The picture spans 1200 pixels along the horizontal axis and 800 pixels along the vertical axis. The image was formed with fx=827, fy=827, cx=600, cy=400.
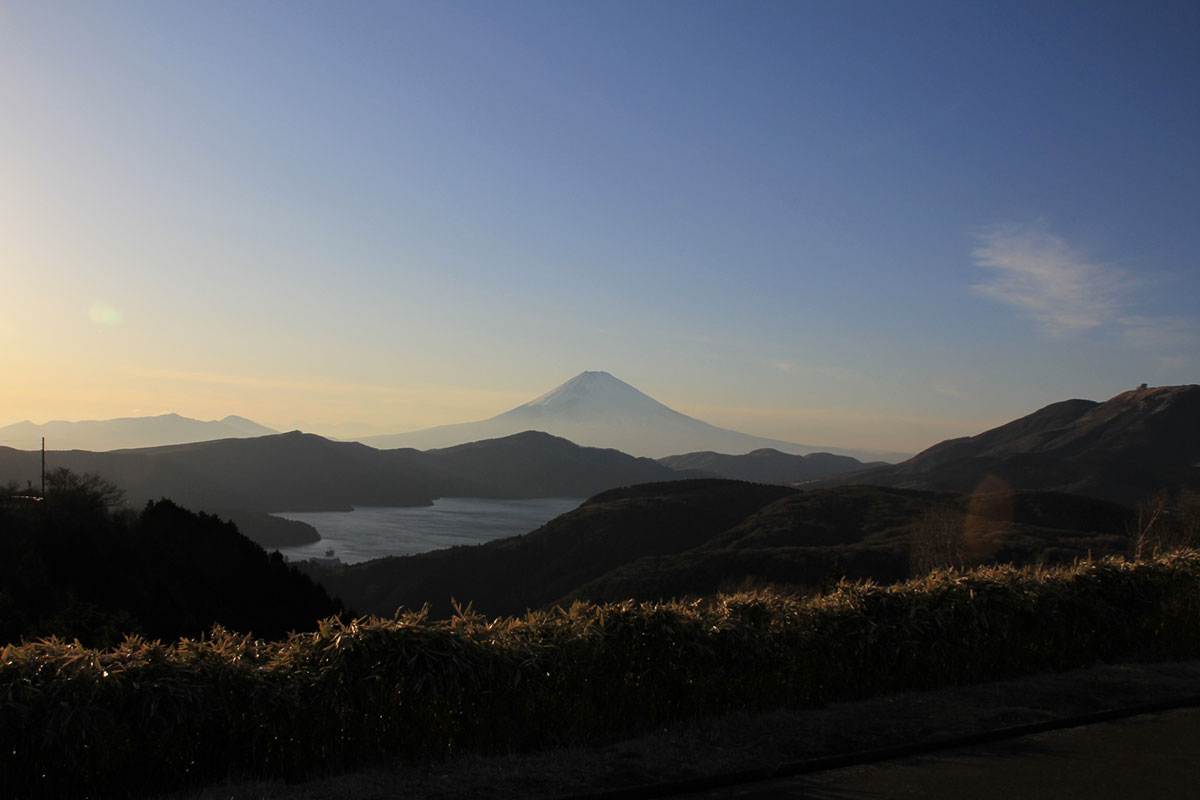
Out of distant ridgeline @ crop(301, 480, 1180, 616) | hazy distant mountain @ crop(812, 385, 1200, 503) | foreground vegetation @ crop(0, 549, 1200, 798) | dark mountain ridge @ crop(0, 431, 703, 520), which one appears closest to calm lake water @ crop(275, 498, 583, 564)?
dark mountain ridge @ crop(0, 431, 703, 520)

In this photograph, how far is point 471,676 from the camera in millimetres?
6551

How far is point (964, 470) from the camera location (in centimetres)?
16062

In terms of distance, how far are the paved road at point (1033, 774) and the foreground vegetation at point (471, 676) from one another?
1.73 meters

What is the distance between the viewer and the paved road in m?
5.38

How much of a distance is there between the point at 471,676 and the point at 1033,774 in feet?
13.5

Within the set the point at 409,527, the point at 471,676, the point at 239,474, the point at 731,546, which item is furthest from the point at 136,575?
the point at 239,474

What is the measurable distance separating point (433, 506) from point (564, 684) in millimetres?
186777

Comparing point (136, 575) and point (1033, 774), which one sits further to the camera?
point (136, 575)

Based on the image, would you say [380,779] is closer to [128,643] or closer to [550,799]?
[550,799]

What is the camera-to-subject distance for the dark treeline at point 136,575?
1919 cm

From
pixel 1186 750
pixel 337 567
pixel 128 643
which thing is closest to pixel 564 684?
pixel 128 643

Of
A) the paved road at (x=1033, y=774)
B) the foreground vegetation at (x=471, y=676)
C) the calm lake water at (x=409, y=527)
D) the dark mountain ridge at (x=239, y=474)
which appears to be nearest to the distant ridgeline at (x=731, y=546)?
the calm lake water at (x=409, y=527)

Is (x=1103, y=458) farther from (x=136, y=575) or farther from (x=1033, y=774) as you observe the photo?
(x=1033, y=774)

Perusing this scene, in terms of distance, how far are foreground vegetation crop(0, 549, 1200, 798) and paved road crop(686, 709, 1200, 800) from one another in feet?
5.68
